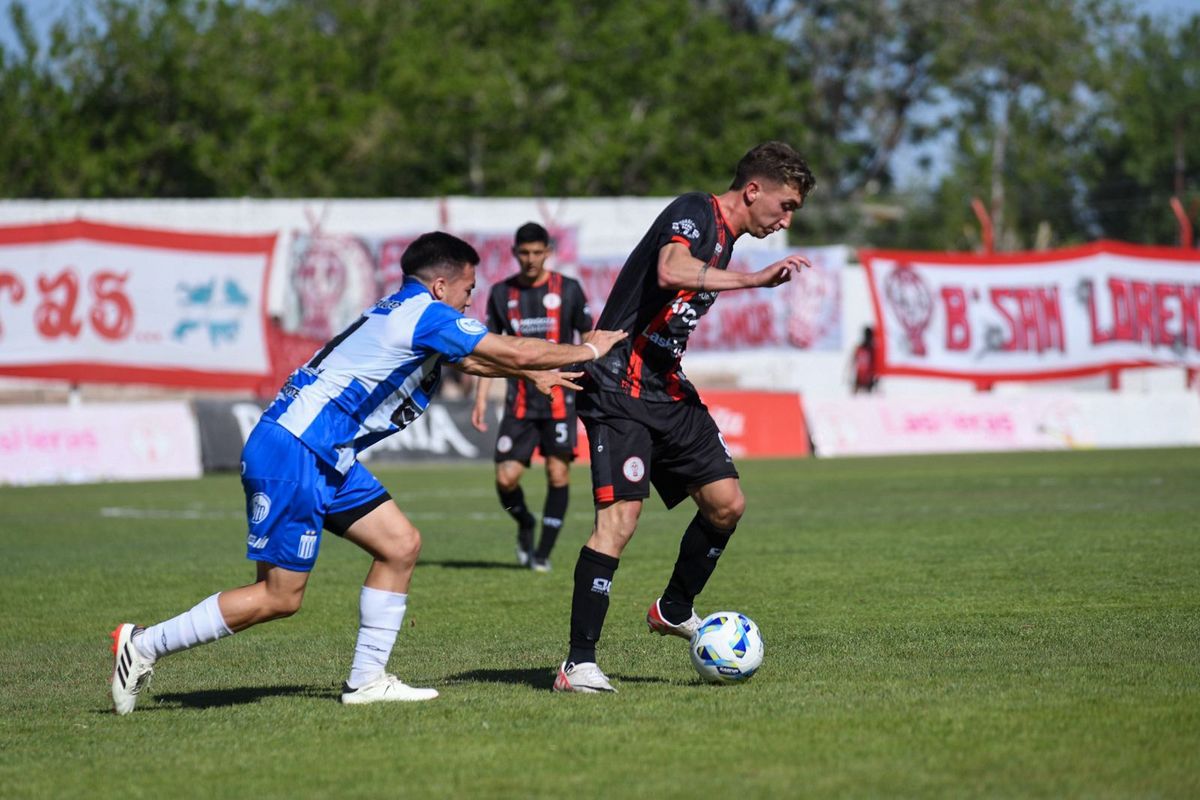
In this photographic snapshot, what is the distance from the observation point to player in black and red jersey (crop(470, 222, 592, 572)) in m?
12.4

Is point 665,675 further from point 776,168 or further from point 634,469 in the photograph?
point 776,168

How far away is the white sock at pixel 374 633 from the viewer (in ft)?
22.4

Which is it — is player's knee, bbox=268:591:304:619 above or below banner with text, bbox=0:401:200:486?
above

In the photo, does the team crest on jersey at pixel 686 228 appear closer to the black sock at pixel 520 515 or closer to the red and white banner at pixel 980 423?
the black sock at pixel 520 515

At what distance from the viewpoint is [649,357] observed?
7.31 meters

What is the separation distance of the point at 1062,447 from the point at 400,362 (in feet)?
75.4

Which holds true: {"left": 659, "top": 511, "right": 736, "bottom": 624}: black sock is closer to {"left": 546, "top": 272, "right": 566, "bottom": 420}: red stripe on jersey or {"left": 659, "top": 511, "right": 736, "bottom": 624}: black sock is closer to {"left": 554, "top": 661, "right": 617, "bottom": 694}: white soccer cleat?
{"left": 554, "top": 661, "right": 617, "bottom": 694}: white soccer cleat

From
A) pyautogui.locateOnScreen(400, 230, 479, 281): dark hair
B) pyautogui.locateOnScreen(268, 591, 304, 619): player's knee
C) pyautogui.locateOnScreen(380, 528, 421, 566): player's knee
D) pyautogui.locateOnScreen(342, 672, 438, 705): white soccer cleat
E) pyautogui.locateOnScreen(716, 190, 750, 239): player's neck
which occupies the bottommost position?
pyautogui.locateOnScreen(342, 672, 438, 705): white soccer cleat

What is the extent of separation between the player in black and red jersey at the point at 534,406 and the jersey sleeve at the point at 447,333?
18.7ft

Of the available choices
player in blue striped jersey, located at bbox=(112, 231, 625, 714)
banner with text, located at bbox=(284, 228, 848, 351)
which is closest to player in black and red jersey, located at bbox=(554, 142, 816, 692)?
player in blue striped jersey, located at bbox=(112, 231, 625, 714)

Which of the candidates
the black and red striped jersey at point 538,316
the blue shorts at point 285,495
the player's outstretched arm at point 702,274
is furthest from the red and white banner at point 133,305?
the player's outstretched arm at point 702,274

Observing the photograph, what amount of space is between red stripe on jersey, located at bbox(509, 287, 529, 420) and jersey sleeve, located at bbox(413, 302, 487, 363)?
5865 mm

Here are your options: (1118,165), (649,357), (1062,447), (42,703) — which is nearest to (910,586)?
(649,357)

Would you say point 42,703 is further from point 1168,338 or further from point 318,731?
point 1168,338
